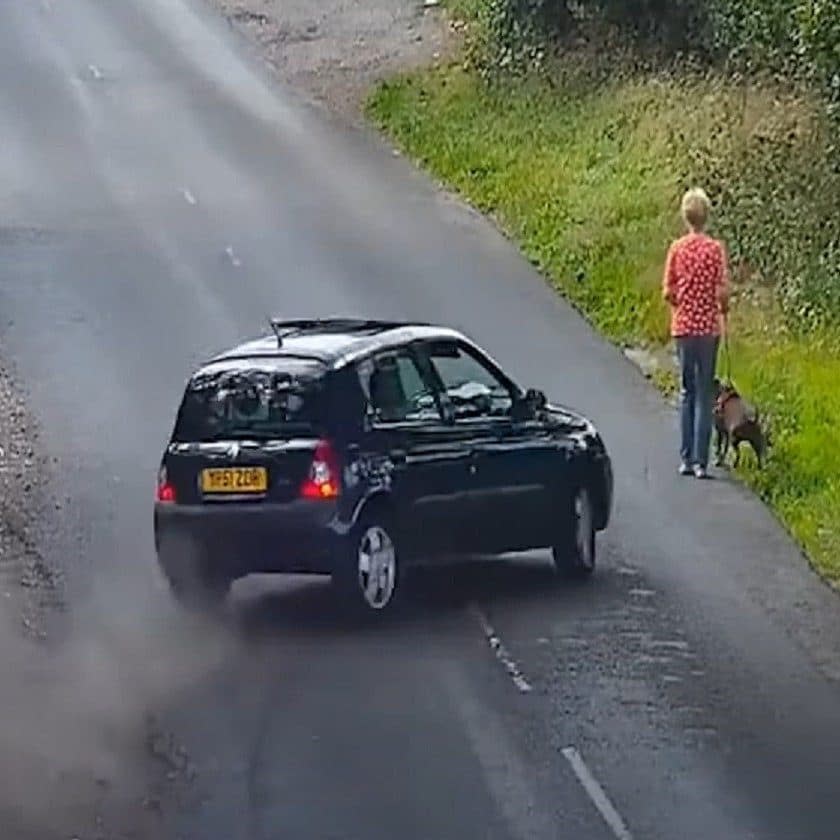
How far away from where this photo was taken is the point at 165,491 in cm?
1565

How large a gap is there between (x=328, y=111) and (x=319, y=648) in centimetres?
2207

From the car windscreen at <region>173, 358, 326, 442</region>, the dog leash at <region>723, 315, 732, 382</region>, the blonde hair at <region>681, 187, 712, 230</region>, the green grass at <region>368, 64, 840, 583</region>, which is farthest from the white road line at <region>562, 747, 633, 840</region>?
the dog leash at <region>723, 315, 732, 382</region>

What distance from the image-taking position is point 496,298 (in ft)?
87.2

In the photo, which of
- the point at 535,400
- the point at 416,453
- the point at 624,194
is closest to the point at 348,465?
the point at 416,453

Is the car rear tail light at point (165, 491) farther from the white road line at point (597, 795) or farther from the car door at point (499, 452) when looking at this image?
the white road line at point (597, 795)

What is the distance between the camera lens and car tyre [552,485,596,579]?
16.7 metres

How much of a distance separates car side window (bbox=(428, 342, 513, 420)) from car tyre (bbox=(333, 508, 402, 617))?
0.94 meters

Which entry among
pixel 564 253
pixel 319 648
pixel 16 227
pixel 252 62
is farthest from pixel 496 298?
pixel 252 62

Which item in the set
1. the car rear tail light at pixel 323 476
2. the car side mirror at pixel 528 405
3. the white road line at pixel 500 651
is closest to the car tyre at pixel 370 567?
the car rear tail light at pixel 323 476

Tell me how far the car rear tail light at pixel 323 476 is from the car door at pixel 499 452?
43.9 inches

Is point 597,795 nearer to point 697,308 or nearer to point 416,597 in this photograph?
point 416,597

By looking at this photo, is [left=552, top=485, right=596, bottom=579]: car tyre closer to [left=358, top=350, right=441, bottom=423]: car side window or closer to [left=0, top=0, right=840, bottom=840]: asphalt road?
[left=0, top=0, right=840, bottom=840]: asphalt road

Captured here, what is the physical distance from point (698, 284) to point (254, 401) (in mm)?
5051

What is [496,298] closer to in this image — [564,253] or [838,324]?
[564,253]
